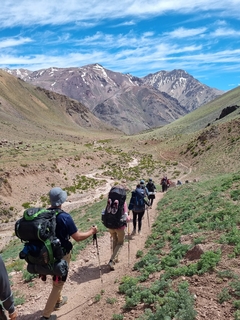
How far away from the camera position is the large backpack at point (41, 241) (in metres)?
5.78

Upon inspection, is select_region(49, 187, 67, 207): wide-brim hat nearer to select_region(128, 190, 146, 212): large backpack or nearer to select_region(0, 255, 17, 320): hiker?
select_region(0, 255, 17, 320): hiker

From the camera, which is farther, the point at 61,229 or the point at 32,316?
the point at 32,316

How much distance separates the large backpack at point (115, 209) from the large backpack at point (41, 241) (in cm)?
332

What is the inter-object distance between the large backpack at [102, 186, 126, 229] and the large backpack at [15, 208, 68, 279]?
3.32 metres

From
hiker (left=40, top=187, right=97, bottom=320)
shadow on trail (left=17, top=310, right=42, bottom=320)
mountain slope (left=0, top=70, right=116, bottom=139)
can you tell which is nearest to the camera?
hiker (left=40, top=187, right=97, bottom=320)

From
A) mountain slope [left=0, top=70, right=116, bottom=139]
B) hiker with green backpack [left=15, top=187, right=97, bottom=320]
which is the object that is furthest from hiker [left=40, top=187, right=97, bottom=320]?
mountain slope [left=0, top=70, right=116, bottom=139]

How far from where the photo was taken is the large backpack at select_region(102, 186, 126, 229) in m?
9.52

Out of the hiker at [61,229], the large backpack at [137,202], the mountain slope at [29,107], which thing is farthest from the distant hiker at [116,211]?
the mountain slope at [29,107]

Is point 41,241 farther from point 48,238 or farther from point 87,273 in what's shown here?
point 87,273

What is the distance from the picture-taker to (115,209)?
31.5 ft

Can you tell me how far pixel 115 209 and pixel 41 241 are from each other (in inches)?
153

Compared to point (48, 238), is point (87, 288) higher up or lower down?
lower down

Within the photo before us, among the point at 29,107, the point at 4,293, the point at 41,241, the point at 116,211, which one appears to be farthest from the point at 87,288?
the point at 29,107

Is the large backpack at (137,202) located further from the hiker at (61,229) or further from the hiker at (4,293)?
the hiker at (4,293)
